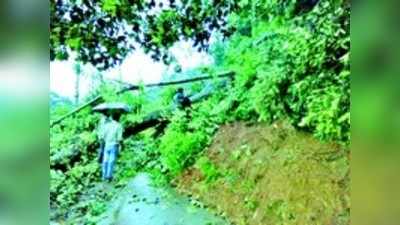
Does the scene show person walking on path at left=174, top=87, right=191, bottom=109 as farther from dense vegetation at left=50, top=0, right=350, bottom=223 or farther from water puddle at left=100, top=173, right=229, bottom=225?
water puddle at left=100, top=173, right=229, bottom=225

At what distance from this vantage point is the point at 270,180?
2273mm

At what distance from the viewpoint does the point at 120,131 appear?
7.13ft

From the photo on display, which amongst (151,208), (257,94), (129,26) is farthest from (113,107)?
(257,94)

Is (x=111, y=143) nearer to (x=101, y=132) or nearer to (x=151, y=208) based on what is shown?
(x=101, y=132)

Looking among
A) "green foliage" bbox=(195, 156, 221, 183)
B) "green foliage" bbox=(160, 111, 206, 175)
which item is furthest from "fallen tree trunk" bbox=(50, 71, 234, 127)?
"green foliage" bbox=(195, 156, 221, 183)

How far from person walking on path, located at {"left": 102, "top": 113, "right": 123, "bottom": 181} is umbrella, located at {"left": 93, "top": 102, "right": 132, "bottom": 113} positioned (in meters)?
0.02

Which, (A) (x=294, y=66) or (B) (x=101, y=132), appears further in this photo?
(A) (x=294, y=66)

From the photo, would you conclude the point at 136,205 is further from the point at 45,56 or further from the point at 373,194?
the point at 373,194

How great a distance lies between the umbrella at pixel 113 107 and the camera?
2.13 metres

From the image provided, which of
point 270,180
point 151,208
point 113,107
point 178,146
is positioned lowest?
point 151,208

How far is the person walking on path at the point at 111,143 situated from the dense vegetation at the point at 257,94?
29mm

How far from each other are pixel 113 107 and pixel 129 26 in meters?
0.33

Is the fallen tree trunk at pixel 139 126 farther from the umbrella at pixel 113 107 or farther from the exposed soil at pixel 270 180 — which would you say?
the exposed soil at pixel 270 180

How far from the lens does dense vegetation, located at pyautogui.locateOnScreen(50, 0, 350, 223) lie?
7.11 feet
